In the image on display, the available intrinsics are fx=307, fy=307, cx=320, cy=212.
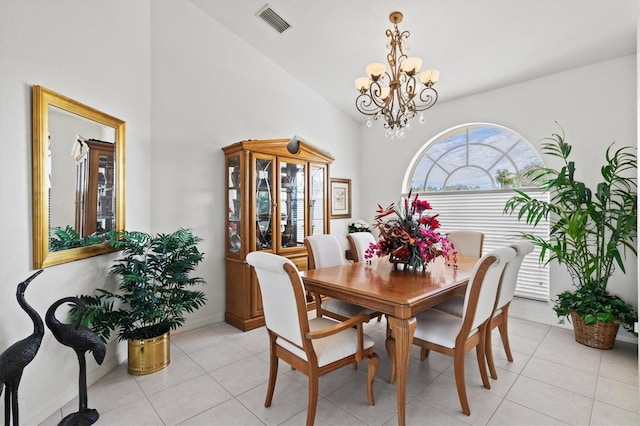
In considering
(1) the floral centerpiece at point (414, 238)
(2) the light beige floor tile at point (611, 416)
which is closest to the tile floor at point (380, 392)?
(2) the light beige floor tile at point (611, 416)

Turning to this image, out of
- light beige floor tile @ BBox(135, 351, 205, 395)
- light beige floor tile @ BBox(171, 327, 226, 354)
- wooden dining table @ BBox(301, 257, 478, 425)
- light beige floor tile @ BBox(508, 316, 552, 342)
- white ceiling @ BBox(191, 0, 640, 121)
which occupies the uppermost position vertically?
white ceiling @ BBox(191, 0, 640, 121)

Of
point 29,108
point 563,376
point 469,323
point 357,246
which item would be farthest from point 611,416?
point 29,108

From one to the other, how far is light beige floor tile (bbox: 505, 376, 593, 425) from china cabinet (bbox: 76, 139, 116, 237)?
3149mm

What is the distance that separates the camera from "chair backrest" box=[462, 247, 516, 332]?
174 cm

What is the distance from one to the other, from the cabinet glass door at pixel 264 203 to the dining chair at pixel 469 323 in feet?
6.07

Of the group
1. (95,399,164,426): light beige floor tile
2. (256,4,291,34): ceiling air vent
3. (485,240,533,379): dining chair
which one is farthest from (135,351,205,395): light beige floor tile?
(256,4,291,34): ceiling air vent

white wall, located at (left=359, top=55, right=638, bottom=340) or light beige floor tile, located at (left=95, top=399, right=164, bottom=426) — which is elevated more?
white wall, located at (left=359, top=55, right=638, bottom=340)

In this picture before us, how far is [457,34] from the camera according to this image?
2896 millimetres

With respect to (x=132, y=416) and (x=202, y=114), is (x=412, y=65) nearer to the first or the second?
(x=202, y=114)

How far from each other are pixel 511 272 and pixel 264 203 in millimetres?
2408

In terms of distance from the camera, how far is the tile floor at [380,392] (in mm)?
1870

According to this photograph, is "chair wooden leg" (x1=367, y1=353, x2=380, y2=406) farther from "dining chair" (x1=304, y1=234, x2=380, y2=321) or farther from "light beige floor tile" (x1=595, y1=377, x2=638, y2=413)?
"light beige floor tile" (x1=595, y1=377, x2=638, y2=413)

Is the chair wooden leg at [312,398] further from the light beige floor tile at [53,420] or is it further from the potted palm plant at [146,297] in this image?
the light beige floor tile at [53,420]

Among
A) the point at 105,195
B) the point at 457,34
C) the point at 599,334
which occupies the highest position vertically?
the point at 457,34
